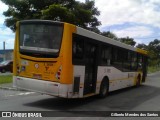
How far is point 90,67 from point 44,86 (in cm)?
270

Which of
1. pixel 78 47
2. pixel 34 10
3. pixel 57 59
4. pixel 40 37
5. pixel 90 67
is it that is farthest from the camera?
pixel 34 10

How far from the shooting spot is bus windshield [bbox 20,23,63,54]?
498 inches

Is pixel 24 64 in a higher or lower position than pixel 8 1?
lower

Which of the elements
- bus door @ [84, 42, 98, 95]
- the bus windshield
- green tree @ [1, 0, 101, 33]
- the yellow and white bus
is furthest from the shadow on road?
green tree @ [1, 0, 101, 33]

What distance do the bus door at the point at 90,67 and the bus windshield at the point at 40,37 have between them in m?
1.68

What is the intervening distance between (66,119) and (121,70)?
9.25m

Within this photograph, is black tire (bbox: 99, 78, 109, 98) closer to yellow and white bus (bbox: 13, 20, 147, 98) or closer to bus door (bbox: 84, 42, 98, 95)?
yellow and white bus (bbox: 13, 20, 147, 98)

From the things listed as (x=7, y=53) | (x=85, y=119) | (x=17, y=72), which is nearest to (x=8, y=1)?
(x=17, y=72)

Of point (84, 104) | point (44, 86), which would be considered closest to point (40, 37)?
point (44, 86)

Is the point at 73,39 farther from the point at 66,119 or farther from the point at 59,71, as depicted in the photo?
the point at 66,119

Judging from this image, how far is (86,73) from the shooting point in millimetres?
14047

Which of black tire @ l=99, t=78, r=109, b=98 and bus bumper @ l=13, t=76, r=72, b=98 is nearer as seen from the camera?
bus bumper @ l=13, t=76, r=72, b=98

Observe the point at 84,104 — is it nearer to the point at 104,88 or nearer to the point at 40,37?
the point at 104,88

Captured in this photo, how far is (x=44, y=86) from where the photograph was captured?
1255cm
